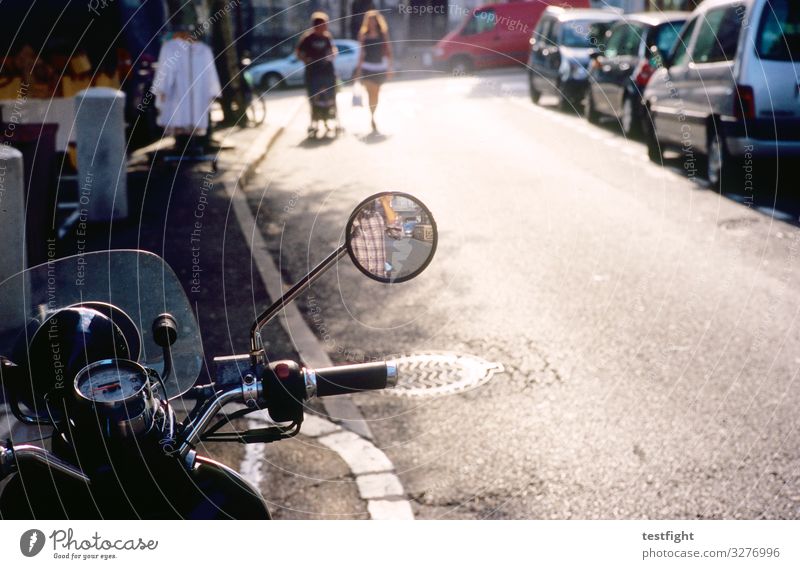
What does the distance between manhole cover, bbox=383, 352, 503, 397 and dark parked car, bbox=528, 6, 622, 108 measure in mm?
11943

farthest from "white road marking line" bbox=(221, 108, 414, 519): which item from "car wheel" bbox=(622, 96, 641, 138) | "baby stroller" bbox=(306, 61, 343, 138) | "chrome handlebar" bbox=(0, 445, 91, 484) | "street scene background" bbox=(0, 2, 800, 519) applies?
"car wheel" bbox=(622, 96, 641, 138)

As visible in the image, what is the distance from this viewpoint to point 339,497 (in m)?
3.89

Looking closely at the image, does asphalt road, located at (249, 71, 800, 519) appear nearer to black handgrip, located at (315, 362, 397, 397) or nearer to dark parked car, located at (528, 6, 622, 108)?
black handgrip, located at (315, 362, 397, 397)

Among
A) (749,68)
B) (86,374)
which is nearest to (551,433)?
(86,374)

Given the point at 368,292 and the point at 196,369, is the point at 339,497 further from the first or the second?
the point at 368,292

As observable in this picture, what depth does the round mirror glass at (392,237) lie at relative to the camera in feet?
5.75

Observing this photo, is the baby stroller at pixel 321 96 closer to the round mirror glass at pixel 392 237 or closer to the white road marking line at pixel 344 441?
the white road marking line at pixel 344 441

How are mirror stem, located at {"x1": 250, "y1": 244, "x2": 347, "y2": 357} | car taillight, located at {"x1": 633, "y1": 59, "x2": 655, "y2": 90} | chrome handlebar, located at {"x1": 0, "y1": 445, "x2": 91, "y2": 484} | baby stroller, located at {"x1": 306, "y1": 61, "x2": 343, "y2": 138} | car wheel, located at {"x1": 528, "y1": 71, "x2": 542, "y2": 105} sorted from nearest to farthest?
chrome handlebar, located at {"x1": 0, "y1": 445, "x2": 91, "y2": 484} → mirror stem, located at {"x1": 250, "y1": 244, "x2": 347, "y2": 357} → baby stroller, located at {"x1": 306, "y1": 61, "x2": 343, "y2": 138} → car taillight, located at {"x1": 633, "y1": 59, "x2": 655, "y2": 90} → car wheel, located at {"x1": 528, "y1": 71, "x2": 542, "y2": 105}

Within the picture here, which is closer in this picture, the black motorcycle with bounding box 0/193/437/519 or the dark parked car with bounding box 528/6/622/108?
the black motorcycle with bounding box 0/193/437/519

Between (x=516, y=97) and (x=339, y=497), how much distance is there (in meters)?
18.6

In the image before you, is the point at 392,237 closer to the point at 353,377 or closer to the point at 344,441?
the point at 353,377

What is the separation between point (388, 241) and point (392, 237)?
11 mm

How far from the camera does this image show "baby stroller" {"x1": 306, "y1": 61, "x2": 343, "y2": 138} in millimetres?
11102

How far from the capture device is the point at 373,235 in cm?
179
